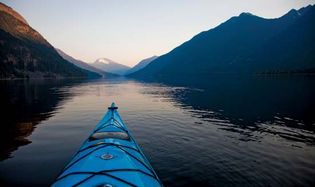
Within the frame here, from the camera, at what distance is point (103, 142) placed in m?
10.8

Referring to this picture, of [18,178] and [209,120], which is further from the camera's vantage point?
[209,120]

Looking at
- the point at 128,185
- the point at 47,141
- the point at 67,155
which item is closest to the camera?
the point at 128,185

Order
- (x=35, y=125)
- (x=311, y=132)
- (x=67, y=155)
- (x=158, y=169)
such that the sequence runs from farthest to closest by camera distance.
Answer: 1. (x=35, y=125)
2. (x=311, y=132)
3. (x=67, y=155)
4. (x=158, y=169)

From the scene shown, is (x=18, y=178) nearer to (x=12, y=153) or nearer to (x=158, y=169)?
(x=12, y=153)

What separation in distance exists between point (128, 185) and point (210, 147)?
1190cm

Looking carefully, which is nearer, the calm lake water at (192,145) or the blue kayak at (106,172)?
the blue kayak at (106,172)

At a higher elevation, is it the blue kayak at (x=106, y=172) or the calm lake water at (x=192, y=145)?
the blue kayak at (x=106, y=172)

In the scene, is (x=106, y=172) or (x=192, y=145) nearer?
(x=106, y=172)

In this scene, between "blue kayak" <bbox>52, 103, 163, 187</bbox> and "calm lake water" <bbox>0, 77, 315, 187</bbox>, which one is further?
"calm lake water" <bbox>0, 77, 315, 187</bbox>

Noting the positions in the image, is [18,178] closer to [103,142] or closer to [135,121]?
[103,142]

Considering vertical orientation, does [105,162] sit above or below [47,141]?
above

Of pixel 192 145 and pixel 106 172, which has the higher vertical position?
pixel 106 172

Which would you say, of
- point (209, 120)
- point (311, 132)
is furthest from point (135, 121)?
point (311, 132)

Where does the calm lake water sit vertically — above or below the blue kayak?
below
